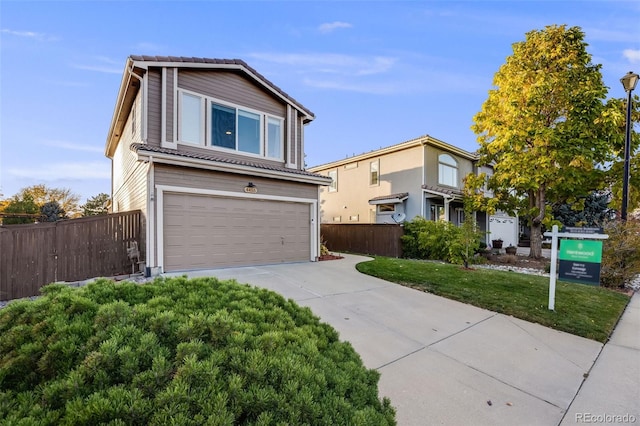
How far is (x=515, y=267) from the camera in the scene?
38.3ft

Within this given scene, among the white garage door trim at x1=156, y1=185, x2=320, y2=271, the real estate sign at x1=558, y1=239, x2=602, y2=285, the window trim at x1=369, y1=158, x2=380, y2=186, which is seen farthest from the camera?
the window trim at x1=369, y1=158, x2=380, y2=186

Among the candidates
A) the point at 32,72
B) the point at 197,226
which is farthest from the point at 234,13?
the point at 32,72

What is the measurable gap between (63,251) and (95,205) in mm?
29726

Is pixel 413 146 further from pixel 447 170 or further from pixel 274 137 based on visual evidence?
pixel 274 137

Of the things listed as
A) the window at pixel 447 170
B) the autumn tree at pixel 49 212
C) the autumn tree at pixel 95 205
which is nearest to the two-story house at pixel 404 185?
the window at pixel 447 170

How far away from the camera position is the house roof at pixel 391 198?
52.6ft

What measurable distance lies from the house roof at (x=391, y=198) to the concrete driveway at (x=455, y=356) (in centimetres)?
1023

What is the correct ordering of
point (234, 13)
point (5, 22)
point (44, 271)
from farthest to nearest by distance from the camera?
point (234, 13), point (5, 22), point (44, 271)

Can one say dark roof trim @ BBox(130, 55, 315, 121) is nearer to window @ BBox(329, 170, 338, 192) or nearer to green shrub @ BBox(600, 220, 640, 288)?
window @ BBox(329, 170, 338, 192)

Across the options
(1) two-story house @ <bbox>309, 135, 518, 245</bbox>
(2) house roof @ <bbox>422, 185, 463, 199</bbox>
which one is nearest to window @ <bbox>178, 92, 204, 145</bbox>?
(1) two-story house @ <bbox>309, 135, 518, 245</bbox>

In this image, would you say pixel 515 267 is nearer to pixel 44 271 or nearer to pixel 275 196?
pixel 275 196

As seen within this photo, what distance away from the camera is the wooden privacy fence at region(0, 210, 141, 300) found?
5926mm

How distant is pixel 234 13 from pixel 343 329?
31.1ft

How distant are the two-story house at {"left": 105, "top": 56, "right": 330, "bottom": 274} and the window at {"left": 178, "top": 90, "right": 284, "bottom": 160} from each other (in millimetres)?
32
